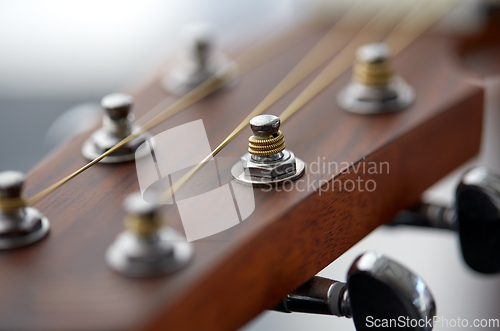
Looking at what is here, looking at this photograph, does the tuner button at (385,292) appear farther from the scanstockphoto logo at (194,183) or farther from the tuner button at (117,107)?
the tuner button at (117,107)

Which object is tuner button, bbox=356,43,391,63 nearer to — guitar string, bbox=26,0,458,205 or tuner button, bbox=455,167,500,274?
guitar string, bbox=26,0,458,205

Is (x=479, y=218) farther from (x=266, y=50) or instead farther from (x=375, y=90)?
(x=266, y=50)

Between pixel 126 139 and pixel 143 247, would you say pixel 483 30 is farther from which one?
pixel 143 247

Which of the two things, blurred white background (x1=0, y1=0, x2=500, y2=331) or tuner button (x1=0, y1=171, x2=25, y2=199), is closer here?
tuner button (x1=0, y1=171, x2=25, y2=199)

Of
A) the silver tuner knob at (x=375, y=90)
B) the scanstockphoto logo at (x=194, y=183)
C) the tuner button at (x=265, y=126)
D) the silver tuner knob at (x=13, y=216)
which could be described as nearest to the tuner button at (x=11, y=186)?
the silver tuner knob at (x=13, y=216)

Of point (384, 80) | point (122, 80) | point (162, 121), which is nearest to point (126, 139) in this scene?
point (162, 121)

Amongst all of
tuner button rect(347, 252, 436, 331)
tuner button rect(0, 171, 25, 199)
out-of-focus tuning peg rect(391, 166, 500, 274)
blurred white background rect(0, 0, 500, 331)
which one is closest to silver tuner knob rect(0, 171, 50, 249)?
tuner button rect(0, 171, 25, 199)

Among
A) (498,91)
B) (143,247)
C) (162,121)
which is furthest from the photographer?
(498,91)
